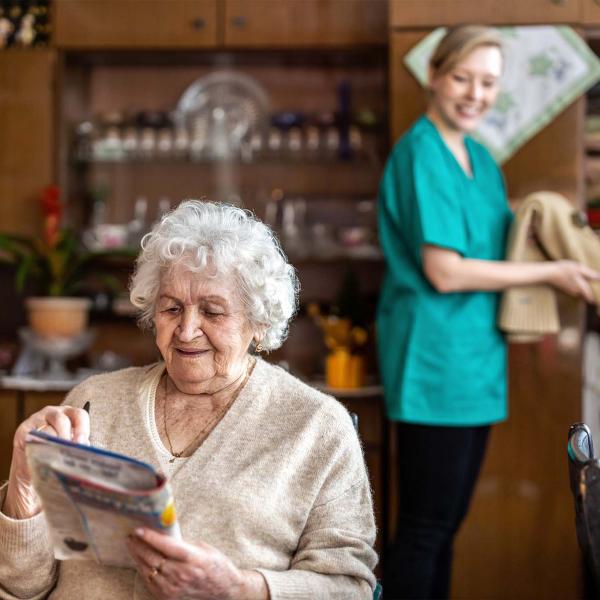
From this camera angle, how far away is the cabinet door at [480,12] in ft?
9.22

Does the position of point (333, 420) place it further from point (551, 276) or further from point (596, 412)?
point (596, 412)

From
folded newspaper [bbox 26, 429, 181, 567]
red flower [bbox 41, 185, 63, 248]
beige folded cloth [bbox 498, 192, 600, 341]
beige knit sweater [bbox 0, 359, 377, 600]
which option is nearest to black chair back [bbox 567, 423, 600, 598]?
beige knit sweater [bbox 0, 359, 377, 600]

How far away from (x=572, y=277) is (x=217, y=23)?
1.73 meters

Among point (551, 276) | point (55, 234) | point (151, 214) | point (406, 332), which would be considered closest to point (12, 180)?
point (55, 234)

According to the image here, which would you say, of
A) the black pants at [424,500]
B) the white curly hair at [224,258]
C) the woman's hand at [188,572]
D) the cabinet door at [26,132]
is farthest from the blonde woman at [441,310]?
the cabinet door at [26,132]

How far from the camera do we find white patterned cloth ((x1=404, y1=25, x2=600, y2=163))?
2801 mm

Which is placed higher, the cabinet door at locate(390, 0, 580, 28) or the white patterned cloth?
the cabinet door at locate(390, 0, 580, 28)

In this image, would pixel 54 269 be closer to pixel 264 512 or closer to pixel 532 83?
pixel 532 83

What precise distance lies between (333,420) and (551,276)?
1140 mm

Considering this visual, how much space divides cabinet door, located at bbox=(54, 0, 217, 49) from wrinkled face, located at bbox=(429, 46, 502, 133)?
1.33 metres

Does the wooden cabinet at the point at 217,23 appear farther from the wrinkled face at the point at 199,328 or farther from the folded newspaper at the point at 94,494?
the folded newspaper at the point at 94,494

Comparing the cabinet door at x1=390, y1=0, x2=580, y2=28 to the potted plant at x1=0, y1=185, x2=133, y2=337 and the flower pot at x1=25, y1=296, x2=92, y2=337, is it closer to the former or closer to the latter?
the potted plant at x1=0, y1=185, x2=133, y2=337

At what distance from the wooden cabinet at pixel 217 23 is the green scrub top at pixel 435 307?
44.4 inches

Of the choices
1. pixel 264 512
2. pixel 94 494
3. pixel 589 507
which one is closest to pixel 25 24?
pixel 264 512
